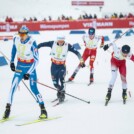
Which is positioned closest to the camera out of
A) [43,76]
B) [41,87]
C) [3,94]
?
[3,94]

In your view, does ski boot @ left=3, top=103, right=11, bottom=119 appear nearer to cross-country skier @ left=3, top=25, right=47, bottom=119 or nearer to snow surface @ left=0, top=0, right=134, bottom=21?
cross-country skier @ left=3, top=25, right=47, bottom=119

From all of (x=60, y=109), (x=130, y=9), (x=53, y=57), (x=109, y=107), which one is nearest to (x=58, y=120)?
(x=60, y=109)

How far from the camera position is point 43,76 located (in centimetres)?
1273

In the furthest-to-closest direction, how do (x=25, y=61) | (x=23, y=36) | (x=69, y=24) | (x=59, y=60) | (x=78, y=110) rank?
(x=69, y=24)
(x=59, y=60)
(x=78, y=110)
(x=25, y=61)
(x=23, y=36)

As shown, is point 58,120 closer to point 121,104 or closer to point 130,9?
point 121,104

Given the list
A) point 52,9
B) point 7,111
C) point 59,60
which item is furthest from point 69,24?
point 7,111

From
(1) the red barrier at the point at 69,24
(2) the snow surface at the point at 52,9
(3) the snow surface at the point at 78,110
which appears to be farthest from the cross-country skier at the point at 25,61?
(2) the snow surface at the point at 52,9

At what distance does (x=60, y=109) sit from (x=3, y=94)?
238 centimetres

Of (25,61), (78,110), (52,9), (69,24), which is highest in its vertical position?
(52,9)

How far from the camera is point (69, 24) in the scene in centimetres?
2808

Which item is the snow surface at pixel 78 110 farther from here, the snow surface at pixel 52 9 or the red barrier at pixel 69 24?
the snow surface at pixel 52 9

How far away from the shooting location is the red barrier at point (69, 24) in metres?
26.7

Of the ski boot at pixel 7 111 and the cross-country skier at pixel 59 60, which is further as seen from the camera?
the cross-country skier at pixel 59 60

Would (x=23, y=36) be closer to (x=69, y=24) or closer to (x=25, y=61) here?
(x=25, y=61)
